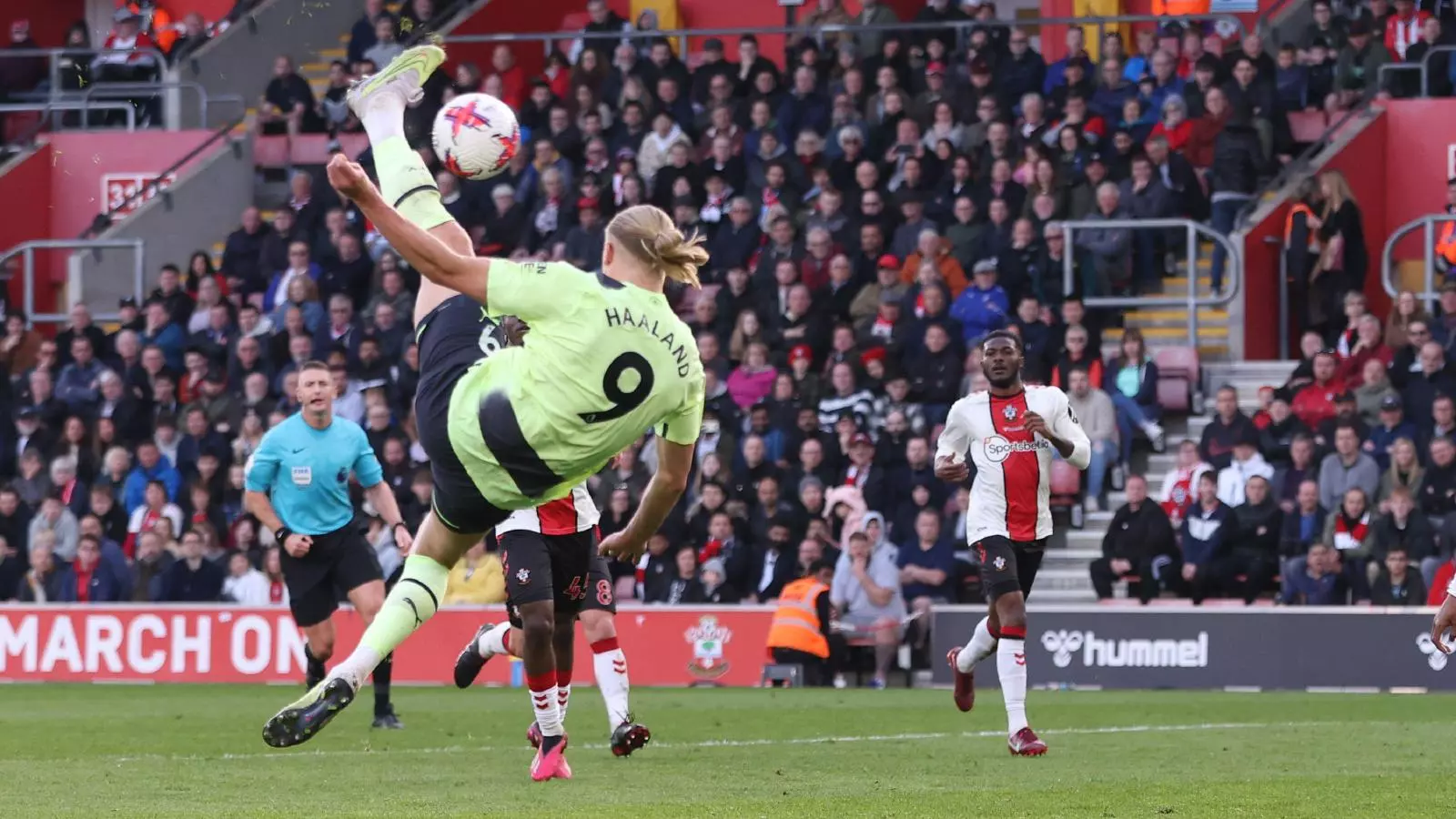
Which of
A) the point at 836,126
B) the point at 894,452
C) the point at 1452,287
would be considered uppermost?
the point at 836,126

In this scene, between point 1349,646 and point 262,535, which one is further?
point 262,535

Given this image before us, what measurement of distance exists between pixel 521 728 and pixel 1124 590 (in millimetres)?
7571

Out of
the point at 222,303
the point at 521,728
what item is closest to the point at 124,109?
the point at 222,303

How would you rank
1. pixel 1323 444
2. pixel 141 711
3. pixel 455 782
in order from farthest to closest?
pixel 1323 444 < pixel 141 711 < pixel 455 782

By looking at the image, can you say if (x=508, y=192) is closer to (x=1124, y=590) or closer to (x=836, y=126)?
(x=836, y=126)

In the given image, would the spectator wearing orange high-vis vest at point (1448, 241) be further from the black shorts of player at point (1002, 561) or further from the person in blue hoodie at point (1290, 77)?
the black shorts of player at point (1002, 561)

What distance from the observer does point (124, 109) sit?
30.5 m

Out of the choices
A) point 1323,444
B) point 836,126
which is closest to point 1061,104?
point 836,126

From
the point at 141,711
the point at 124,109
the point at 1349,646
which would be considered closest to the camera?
the point at 141,711

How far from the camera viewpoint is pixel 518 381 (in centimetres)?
870

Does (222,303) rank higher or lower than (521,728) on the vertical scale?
higher

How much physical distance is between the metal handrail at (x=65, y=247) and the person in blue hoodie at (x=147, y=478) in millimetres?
3308

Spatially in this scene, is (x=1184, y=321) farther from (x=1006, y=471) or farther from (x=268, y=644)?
(x=1006, y=471)

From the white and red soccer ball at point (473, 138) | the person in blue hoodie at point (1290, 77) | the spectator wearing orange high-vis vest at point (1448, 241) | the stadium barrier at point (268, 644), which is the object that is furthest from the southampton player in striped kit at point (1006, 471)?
the person in blue hoodie at point (1290, 77)
